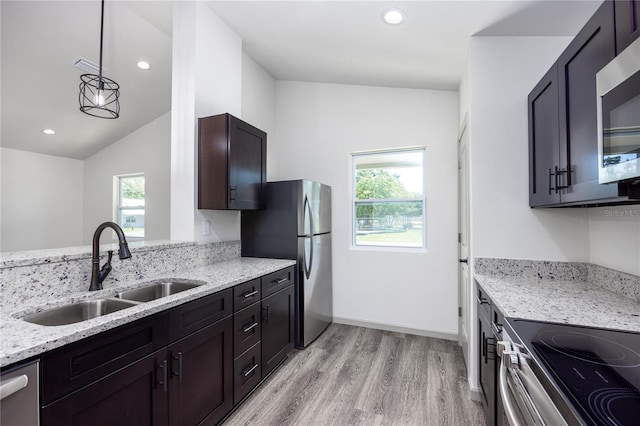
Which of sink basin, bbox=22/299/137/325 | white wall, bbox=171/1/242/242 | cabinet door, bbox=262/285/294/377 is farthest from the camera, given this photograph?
white wall, bbox=171/1/242/242

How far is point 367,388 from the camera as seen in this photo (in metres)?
2.31

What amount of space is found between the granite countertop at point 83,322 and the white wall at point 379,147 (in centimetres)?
170

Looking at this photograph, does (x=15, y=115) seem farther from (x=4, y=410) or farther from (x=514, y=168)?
(x=514, y=168)

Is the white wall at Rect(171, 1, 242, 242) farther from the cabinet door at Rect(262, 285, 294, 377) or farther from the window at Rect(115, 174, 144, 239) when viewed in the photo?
the window at Rect(115, 174, 144, 239)

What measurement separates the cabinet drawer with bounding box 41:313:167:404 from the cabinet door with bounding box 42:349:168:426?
3 cm

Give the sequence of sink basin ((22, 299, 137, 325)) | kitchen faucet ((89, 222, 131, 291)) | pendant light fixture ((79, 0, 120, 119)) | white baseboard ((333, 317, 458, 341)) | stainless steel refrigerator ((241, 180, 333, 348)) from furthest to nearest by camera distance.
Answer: white baseboard ((333, 317, 458, 341)), stainless steel refrigerator ((241, 180, 333, 348)), pendant light fixture ((79, 0, 120, 119)), kitchen faucet ((89, 222, 131, 291)), sink basin ((22, 299, 137, 325))

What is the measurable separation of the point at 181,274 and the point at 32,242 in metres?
4.88

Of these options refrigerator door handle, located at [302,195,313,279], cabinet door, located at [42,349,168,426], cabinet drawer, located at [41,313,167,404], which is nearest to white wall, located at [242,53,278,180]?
refrigerator door handle, located at [302,195,313,279]

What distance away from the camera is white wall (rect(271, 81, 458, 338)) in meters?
3.23

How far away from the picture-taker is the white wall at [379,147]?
323 cm

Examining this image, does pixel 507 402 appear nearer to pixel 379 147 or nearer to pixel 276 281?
pixel 276 281

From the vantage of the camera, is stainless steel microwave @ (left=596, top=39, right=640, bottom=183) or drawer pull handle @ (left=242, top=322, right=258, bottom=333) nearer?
stainless steel microwave @ (left=596, top=39, right=640, bottom=183)

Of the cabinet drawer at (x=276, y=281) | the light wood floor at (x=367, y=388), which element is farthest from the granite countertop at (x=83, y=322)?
the light wood floor at (x=367, y=388)

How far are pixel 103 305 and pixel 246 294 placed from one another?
32.2 inches
